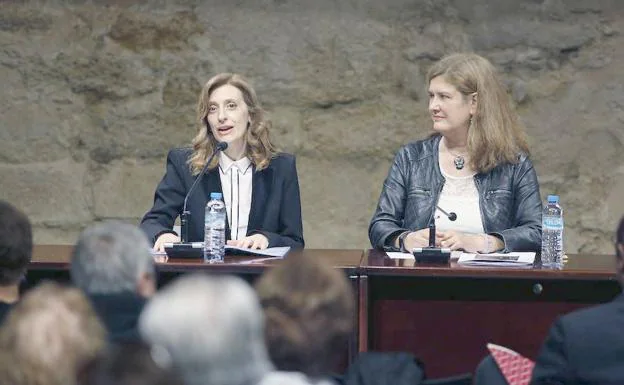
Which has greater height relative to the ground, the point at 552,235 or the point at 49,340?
the point at 552,235

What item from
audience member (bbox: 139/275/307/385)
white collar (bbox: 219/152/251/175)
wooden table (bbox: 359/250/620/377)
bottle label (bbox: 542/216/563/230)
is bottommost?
wooden table (bbox: 359/250/620/377)

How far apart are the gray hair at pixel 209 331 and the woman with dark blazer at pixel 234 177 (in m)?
2.66

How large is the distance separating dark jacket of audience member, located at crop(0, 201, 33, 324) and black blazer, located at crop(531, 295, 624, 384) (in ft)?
4.24

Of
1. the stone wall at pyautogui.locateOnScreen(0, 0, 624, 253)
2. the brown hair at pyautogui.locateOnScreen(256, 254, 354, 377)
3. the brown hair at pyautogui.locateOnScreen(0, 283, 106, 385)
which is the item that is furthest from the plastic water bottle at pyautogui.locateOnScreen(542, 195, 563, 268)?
the brown hair at pyautogui.locateOnScreen(0, 283, 106, 385)

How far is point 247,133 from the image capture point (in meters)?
5.43

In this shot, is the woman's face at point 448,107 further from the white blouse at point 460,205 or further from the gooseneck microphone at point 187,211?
the gooseneck microphone at point 187,211

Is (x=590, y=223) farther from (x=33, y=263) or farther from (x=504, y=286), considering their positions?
(x=33, y=263)

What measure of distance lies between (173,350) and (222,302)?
130mm

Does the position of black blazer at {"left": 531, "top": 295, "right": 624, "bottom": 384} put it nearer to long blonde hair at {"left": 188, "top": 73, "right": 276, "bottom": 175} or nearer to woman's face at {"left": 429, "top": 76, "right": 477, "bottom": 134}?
woman's face at {"left": 429, "top": 76, "right": 477, "bottom": 134}

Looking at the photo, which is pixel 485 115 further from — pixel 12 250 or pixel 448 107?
pixel 12 250

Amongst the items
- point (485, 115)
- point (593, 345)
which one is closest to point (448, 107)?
point (485, 115)

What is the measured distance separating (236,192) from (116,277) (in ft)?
7.23

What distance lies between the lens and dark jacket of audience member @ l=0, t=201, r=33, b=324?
3516mm

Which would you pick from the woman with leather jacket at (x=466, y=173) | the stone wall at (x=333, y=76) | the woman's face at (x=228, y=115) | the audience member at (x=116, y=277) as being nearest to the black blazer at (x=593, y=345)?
the audience member at (x=116, y=277)
